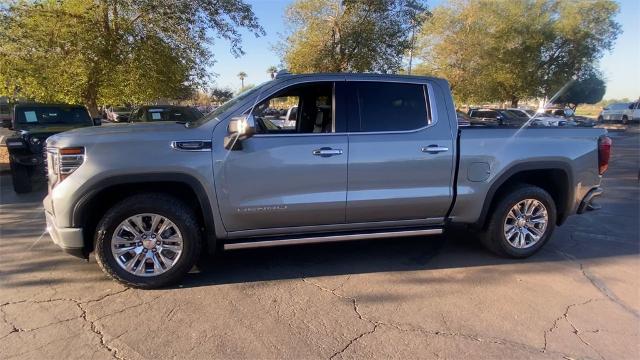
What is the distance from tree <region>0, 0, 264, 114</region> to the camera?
11586 mm

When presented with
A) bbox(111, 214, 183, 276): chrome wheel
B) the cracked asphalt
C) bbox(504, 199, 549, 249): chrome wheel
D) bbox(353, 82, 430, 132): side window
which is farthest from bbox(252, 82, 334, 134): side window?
bbox(504, 199, 549, 249): chrome wheel

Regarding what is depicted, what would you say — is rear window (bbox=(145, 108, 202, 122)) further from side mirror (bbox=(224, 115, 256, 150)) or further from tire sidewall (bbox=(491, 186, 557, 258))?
tire sidewall (bbox=(491, 186, 557, 258))

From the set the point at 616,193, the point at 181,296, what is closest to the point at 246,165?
the point at 181,296

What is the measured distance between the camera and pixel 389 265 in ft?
15.0

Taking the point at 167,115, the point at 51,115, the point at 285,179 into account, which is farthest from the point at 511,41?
the point at 285,179

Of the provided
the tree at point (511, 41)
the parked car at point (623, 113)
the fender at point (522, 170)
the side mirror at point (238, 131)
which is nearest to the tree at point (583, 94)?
the parked car at point (623, 113)

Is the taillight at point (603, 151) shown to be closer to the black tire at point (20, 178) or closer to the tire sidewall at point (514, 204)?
the tire sidewall at point (514, 204)

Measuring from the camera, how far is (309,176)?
404 cm

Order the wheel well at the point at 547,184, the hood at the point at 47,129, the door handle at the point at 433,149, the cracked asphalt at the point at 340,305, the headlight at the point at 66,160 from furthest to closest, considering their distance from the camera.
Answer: the hood at the point at 47,129 < the wheel well at the point at 547,184 < the door handle at the point at 433,149 < the headlight at the point at 66,160 < the cracked asphalt at the point at 340,305

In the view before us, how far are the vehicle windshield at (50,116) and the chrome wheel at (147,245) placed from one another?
7684 millimetres

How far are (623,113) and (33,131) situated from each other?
38.7 m

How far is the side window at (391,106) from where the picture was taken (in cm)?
428

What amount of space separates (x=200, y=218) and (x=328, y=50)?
52.3ft

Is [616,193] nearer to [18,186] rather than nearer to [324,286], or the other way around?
[324,286]
